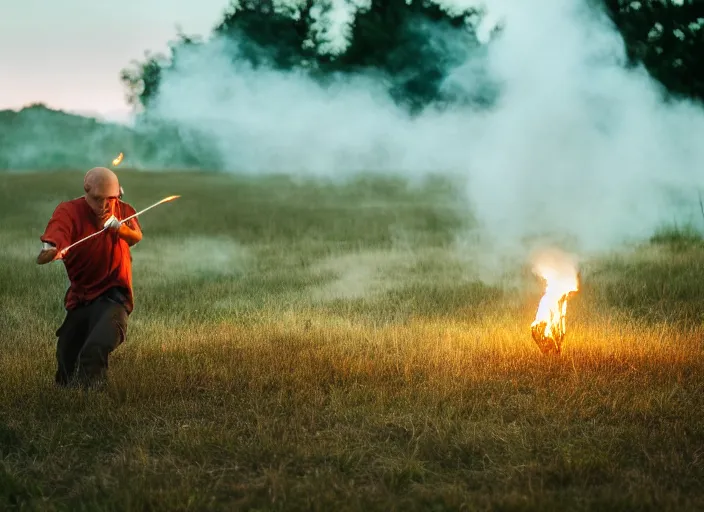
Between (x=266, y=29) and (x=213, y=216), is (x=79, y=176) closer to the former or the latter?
(x=213, y=216)

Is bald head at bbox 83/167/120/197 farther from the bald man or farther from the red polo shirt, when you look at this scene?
the red polo shirt

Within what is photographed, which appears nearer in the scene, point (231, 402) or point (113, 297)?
point (231, 402)

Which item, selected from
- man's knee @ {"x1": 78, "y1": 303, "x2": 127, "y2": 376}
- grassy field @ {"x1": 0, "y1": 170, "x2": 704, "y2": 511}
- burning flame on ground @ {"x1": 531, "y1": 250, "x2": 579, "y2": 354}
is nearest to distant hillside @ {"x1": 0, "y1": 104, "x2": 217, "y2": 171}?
grassy field @ {"x1": 0, "y1": 170, "x2": 704, "y2": 511}

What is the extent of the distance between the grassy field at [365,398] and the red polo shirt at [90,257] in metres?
0.77

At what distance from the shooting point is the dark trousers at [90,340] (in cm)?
741

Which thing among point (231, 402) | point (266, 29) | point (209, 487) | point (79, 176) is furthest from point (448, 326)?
point (79, 176)

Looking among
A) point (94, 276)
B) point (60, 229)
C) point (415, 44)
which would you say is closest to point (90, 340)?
point (94, 276)

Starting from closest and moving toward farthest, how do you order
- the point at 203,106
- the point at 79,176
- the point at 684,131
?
the point at 684,131 → the point at 203,106 → the point at 79,176

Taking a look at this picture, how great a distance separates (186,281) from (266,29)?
22.9 ft

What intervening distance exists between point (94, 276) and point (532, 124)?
1050 cm

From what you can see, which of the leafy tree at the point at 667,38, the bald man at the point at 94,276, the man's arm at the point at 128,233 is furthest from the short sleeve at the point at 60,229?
the leafy tree at the point at 667,38

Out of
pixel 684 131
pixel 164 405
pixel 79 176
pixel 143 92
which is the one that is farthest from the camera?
pixel 79 176

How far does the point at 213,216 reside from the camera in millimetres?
23875

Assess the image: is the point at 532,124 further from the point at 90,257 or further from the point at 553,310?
the point at 90,257
